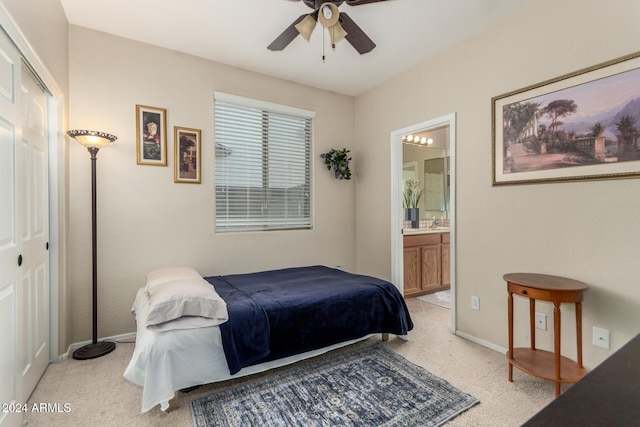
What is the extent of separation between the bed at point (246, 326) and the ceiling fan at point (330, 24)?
1.88 m

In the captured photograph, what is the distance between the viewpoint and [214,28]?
2.68 meters

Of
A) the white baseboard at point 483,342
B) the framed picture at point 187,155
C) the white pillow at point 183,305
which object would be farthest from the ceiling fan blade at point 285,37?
the white baseboard at point 483,342

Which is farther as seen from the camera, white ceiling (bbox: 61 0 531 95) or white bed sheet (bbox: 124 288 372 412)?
white ceiling (bbox: 61 0 531 95)

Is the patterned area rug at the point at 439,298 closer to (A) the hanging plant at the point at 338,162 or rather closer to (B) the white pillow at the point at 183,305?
(A) the hanging plant at the point at 338,162

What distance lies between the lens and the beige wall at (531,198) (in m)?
1.97

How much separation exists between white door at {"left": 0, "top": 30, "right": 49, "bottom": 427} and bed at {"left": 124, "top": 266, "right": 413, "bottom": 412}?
53 centimetres

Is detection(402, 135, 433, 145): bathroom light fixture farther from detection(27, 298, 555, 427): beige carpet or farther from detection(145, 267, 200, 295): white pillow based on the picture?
detection(145, 267, 200, 295): white pillow

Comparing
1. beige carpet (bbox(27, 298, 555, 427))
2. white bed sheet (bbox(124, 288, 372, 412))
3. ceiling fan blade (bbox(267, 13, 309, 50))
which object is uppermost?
ceiling fan blade (bbox(267, 13, 309, 50))

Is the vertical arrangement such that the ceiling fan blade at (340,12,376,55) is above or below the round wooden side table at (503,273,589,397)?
above

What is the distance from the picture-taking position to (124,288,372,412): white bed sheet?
1.72m

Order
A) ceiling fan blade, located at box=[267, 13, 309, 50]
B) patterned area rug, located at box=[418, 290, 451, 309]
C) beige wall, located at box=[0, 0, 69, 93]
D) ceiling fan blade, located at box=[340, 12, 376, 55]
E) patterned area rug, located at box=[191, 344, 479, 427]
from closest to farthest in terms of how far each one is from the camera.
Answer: beige wall, located at box=[0, 0, 69, 93]
patterned area rug, located at box=[191, 344, 479, 427]
ceiling fan blade, located at box=[340, 12, 376, 55]
ceiling fan blade, located at box=[267, 13, 309, 50]
patterned area rug, located at box=[418, 290, 451, 309]

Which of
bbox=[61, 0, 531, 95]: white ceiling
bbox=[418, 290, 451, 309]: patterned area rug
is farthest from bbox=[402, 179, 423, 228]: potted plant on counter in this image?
bbox=[61, 0, 531, 95]: white ceiling

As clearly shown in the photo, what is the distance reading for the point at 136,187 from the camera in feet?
9.45

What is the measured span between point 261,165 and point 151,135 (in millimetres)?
1164
